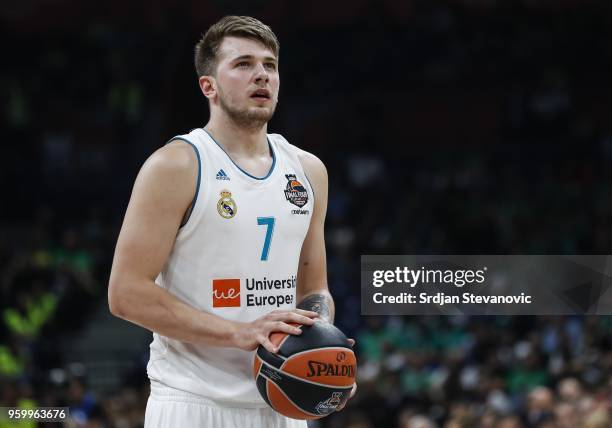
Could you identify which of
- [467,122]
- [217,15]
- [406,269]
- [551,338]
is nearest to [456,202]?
[467,122]

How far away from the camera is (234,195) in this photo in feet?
12.1

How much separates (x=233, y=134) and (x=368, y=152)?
13.2 m

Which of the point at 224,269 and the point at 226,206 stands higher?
the point at 226,206

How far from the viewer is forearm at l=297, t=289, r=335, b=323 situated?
12.6 ft

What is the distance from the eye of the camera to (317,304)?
12.8ft

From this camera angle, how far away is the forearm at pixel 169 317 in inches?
138

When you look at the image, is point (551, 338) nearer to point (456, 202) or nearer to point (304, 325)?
point (456, 202)

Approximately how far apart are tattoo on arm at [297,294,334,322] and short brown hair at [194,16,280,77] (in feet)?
3.12

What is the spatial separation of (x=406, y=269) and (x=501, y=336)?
5.81m

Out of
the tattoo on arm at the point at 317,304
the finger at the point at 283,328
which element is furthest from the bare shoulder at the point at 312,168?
the finger at the point at 283,328

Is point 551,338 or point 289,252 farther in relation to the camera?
point 551,338

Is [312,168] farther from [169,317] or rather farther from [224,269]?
[169,317]

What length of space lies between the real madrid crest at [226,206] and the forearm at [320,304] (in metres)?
0.50

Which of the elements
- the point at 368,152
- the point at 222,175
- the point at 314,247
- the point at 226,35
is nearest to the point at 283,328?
the point at 222,175
